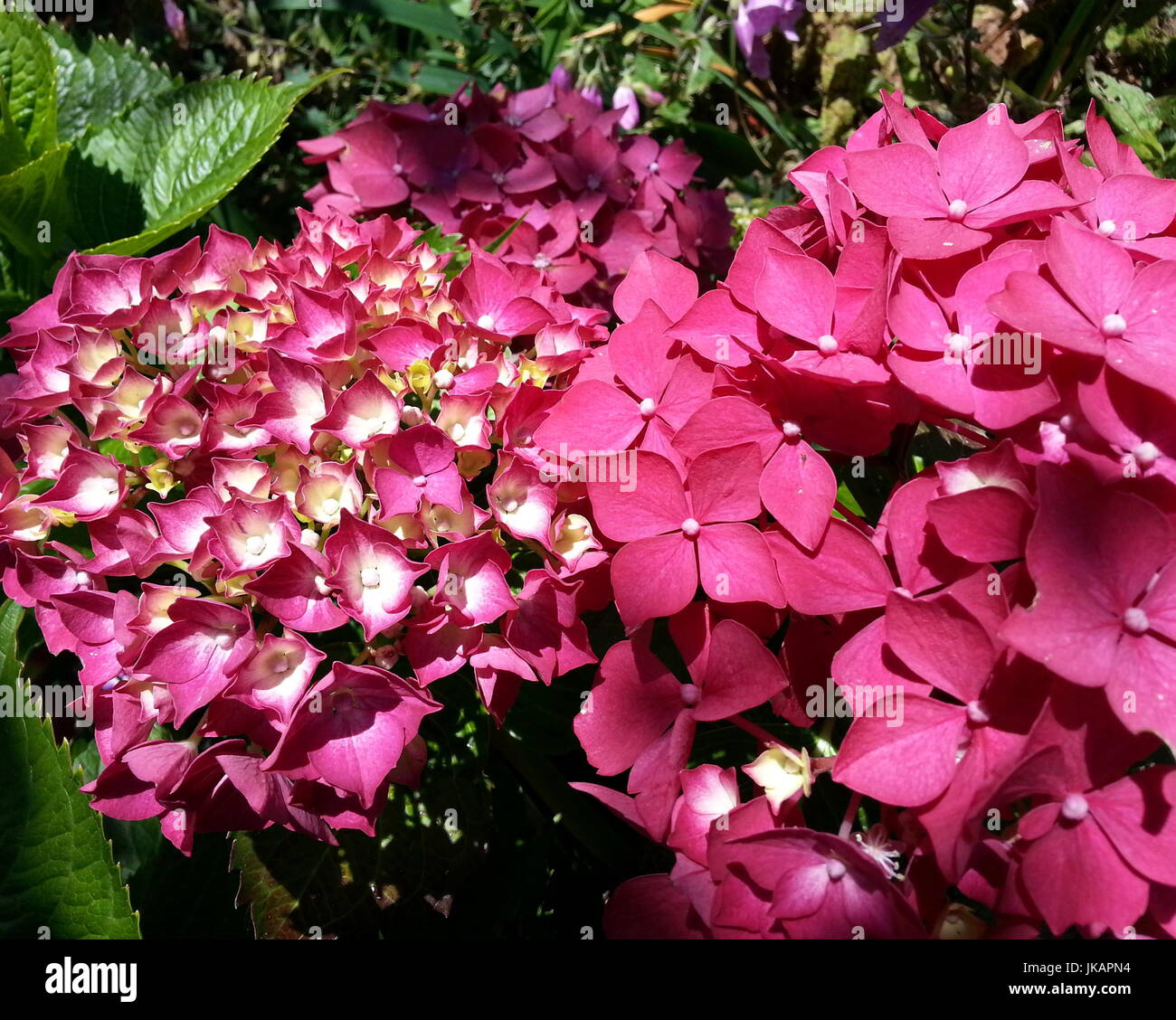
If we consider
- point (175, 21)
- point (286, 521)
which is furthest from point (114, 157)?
point (175, 21)

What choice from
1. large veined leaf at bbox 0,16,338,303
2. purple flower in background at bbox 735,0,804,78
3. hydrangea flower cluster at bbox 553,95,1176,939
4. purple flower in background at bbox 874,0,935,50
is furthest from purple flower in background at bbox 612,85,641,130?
hydrangea flower cluster at bbox 553,95,1176,939

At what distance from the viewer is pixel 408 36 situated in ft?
8.33

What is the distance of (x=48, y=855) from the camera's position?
3.02ft

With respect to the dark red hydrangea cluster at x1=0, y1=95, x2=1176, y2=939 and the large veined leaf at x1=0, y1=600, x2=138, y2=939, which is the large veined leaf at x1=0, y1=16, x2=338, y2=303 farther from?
the large veined leaf at x1=0, y1=600, x2=138, y2=939

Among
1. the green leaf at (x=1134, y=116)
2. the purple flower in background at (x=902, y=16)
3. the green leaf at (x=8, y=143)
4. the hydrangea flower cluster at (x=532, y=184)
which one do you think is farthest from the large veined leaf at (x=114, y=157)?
the green leaf at (x=1134, y=116)

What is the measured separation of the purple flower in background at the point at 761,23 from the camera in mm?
1863

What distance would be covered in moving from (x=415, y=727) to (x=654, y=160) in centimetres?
114

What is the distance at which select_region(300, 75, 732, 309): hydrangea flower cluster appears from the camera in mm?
1428

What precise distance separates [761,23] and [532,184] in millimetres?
796

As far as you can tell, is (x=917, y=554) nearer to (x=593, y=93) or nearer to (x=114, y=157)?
(x=114, y=157)

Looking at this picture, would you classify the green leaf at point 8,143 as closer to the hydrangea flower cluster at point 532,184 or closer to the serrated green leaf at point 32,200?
the serrated green leaf at point 32,200
